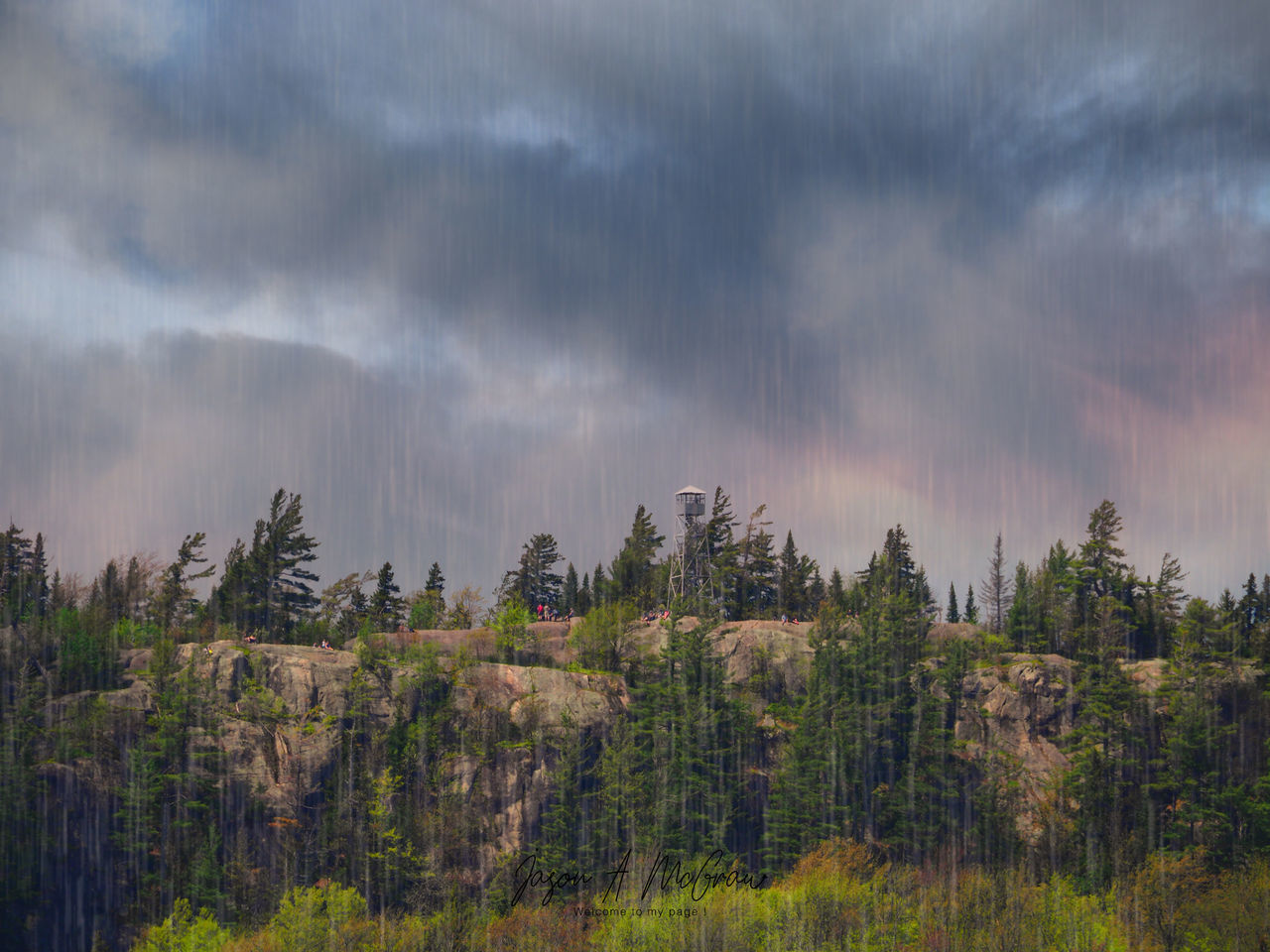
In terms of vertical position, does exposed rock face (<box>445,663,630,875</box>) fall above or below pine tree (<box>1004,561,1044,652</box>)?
below

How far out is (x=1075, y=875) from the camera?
2328 inches

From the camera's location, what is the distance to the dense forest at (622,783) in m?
49.3

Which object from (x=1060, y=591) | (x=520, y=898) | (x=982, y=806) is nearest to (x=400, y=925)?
(x=520, y=898)

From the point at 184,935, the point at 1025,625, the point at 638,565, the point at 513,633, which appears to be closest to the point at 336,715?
the point at 513,633

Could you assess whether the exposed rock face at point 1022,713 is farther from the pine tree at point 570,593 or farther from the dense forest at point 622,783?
the pine tree at point 570,593

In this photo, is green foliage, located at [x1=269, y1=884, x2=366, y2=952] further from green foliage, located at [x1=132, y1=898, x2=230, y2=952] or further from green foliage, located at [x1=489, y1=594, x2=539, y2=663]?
green foliage, located at [x1=489, y1=594, x2=539, y2=663]

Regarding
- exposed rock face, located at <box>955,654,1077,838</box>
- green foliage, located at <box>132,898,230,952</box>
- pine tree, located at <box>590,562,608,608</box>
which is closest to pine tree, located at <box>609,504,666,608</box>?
pine tree, located at <box>590,562,608,608</box>

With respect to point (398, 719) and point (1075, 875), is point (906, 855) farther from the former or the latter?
point (398, 719)

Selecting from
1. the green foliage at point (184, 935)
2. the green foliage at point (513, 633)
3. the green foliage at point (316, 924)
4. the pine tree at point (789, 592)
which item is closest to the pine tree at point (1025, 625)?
the pine tree at point (789, 592)

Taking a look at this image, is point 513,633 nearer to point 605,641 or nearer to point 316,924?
point 605,641

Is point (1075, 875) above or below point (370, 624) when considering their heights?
below

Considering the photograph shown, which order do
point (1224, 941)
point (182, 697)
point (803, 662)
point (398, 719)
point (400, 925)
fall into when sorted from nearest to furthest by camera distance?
point (1224, 941)
point (400, 925)
point (182, 697)
point (398, 719)
point (803, 662)

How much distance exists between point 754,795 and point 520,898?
17.5 meters

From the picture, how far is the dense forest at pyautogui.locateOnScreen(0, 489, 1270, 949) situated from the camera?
49281 mm
